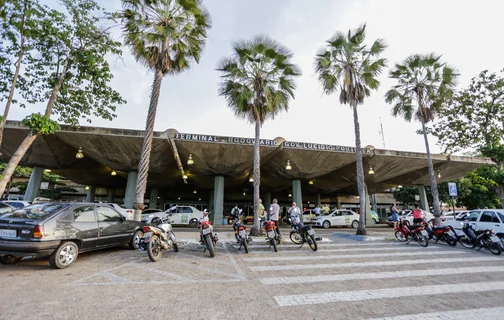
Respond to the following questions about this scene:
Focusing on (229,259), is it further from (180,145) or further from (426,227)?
(180,145)

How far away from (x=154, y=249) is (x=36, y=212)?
2826 millimetres

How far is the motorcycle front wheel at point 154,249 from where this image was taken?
241 inches

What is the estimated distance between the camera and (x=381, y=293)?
163 inches


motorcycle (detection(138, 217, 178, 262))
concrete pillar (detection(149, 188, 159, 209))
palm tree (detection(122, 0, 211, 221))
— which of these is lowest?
motorcycle (detection(138, 217, 178, 262))

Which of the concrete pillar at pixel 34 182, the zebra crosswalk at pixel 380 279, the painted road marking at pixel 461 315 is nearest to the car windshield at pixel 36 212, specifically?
the zebra crosswalk at pixel 380 279

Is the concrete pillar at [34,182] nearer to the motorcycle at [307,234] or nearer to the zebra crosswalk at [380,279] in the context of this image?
the zebra crosswalk at [380,279]

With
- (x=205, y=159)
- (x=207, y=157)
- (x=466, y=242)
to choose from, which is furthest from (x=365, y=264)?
(x=205, y=159)

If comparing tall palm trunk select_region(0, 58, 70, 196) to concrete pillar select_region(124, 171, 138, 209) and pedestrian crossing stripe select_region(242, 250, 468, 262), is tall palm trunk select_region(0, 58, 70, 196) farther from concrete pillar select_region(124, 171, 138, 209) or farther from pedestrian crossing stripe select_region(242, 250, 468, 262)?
pedestrian crossing stripe select_region(242, 250, 468, 262)

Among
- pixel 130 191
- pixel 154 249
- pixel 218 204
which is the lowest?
pixel 154 249

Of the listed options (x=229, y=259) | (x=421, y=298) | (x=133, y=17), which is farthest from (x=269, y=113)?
(x=421, y=298)

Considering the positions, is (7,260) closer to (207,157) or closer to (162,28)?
(162,28)

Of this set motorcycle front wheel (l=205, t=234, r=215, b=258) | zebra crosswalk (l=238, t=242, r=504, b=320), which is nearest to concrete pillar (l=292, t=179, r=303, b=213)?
zebra crosswalk (l=238, t=242, r=504, b=320)

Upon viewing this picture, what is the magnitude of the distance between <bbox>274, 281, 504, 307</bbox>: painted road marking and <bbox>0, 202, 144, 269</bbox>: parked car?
4835 mm

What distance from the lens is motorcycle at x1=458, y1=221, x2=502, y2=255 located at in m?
8.02
